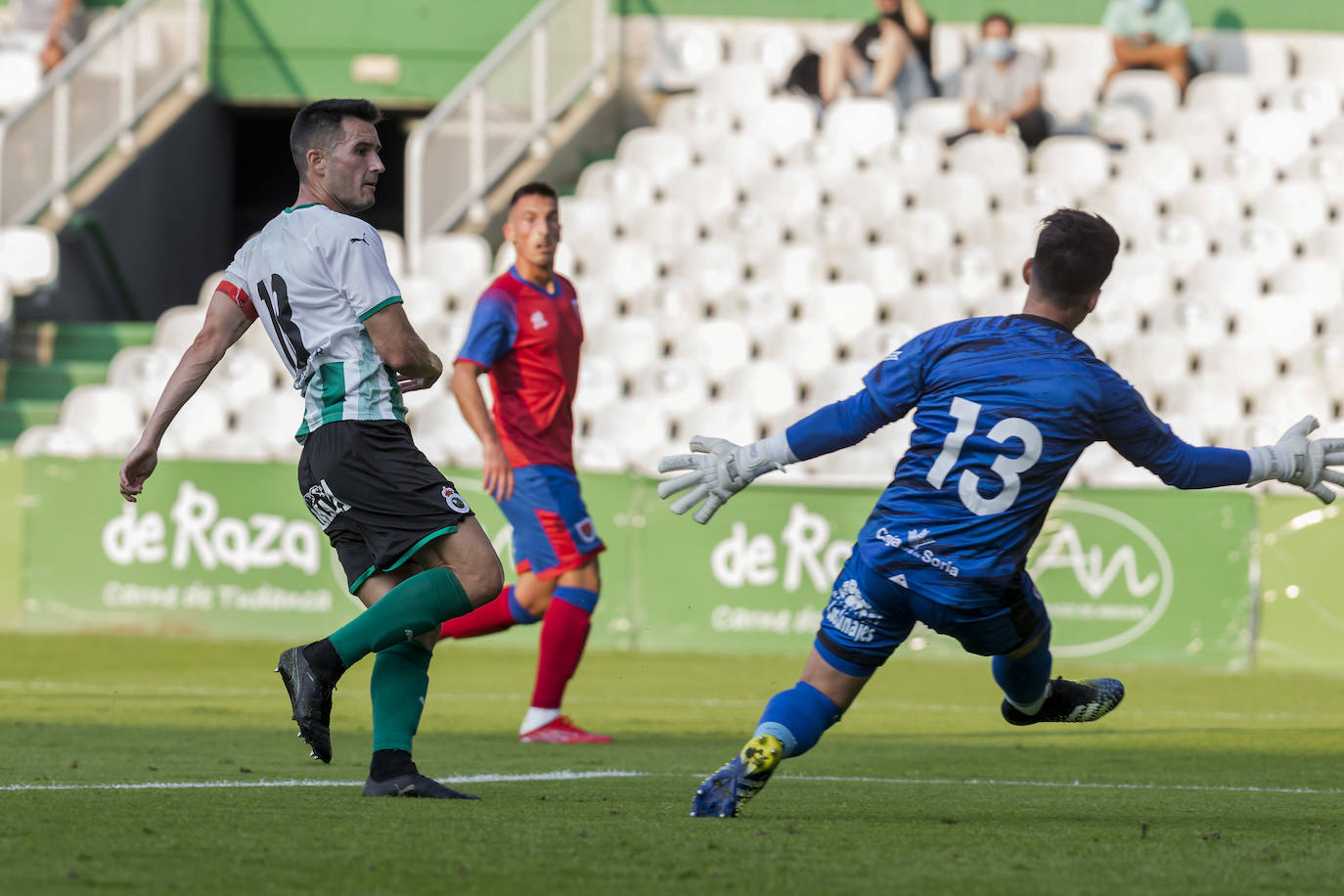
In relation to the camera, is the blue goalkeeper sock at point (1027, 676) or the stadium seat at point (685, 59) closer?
the blue goalkeeper sock at point (1027, 676)

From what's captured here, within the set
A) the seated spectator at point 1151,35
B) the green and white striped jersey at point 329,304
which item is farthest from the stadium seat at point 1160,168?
the green and white striped jersey at point 329,304

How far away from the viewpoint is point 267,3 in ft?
65.1

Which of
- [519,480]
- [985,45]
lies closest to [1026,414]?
[519,480]

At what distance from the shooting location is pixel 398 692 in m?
5.00

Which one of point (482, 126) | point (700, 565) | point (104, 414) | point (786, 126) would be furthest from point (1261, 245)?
point (104, 414)

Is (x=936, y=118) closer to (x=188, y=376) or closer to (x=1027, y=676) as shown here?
(x=1027, y=676)

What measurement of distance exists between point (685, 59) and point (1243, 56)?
5427mm

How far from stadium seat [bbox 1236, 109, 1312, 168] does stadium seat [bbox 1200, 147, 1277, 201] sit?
124 mm

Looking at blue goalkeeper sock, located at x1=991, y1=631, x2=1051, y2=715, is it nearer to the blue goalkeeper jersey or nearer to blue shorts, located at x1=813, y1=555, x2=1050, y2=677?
blue shorts, located at x1=813, y1=555, x2=1050, y2=677

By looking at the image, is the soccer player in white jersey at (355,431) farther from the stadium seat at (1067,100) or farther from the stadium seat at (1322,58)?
the stadium seat at (1322,58)

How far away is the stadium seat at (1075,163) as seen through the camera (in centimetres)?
1630

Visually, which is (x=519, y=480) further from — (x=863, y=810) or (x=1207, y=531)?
(x=1207, y=531)

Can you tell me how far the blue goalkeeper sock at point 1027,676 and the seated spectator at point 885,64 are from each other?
12.9m

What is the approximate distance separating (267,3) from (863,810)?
16563 millimetres
